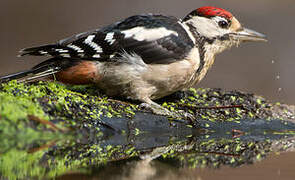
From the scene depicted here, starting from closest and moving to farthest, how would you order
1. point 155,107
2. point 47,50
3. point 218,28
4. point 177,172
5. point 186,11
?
point 177,172, point 155,107, point 47,50, point 218,28, point 186,11

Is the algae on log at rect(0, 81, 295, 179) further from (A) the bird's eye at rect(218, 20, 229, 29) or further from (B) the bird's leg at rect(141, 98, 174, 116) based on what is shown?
(A) the bird's eye at rect(218, 20, 229, 29)

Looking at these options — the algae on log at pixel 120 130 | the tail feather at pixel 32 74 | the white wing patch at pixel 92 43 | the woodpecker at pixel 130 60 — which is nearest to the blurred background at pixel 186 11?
the algae on log at pixel 120 130

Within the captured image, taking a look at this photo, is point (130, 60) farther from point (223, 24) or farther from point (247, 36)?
point (247, 36)

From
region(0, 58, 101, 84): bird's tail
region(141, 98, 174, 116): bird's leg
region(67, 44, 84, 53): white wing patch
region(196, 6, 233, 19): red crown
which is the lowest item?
region(141, 98, 174, 116): bird's leg

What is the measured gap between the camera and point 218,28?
5.63 m

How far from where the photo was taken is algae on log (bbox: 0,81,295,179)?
3.79 metres

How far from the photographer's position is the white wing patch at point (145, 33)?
5.11 m

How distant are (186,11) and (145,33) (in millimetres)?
6717

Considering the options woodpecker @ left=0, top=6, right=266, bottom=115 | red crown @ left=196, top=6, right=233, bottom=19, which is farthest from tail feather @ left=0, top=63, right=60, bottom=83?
red crown @ left=196, top=6, right=233, bottom=19

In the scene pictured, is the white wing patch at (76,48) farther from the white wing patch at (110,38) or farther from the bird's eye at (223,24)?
the bird's eye at (223,24)

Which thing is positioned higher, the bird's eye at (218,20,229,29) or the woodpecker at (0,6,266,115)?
the bird's eye at (218,20,229,29)

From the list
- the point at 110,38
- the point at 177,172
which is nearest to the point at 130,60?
the point at 110,38

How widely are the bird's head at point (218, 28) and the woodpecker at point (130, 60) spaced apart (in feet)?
1.05

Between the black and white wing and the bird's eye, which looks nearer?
the black and white wing
